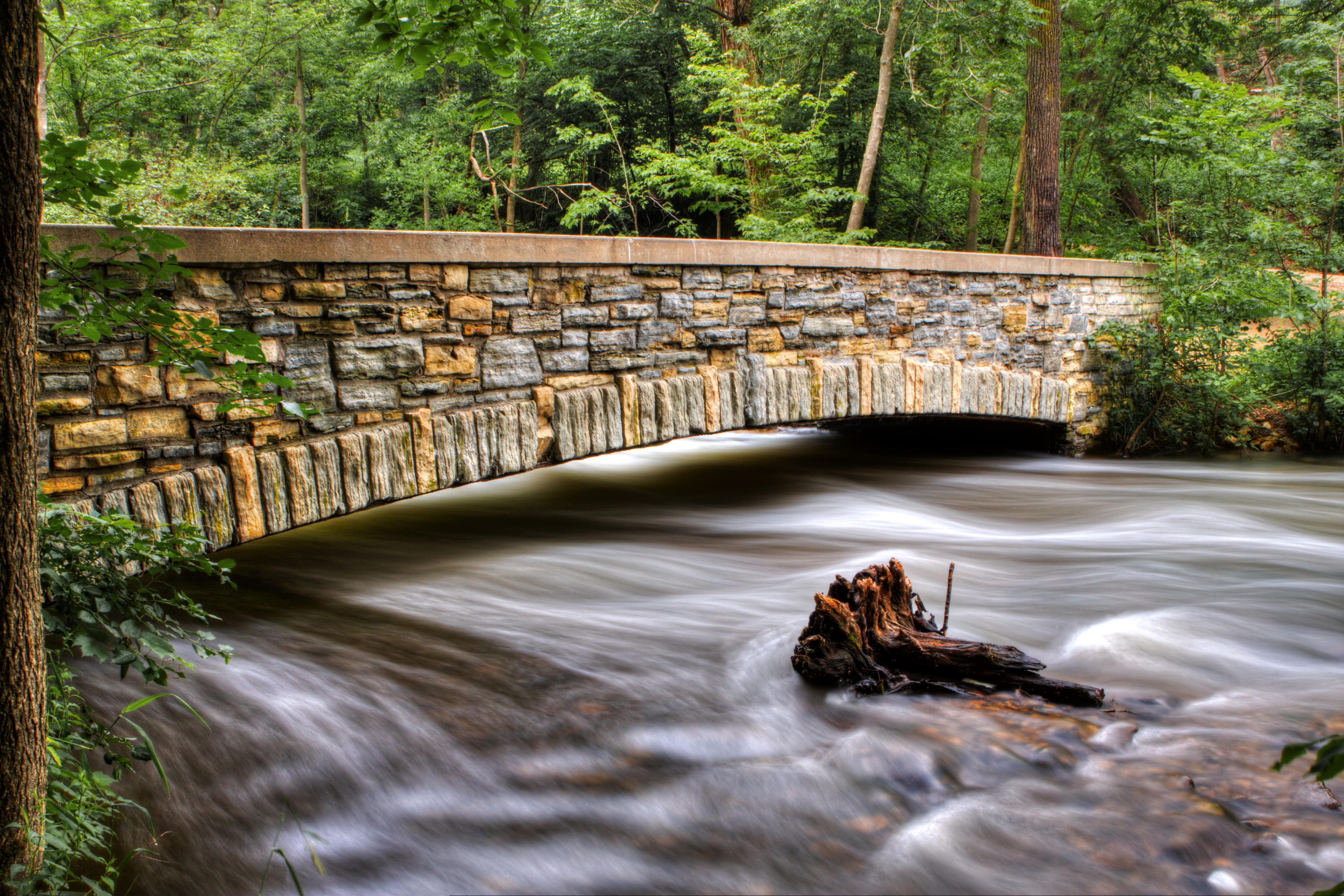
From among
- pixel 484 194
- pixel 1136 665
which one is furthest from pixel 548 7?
pixel 1136 665

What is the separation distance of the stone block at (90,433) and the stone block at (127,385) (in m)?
0.07

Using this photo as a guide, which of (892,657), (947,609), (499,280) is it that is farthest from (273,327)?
(947,609)

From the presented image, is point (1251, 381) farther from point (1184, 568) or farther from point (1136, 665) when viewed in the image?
point (1136, 665)

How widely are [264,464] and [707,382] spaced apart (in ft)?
8.85

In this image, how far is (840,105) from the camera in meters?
14.3

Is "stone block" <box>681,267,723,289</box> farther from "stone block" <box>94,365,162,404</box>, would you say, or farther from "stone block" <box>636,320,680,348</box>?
"stone block" <box>94,365,162,404</box>

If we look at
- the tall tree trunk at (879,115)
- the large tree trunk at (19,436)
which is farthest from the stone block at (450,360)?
the tall tree trunk at (879,115)

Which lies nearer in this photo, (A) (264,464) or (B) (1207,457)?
(A) (264,464)

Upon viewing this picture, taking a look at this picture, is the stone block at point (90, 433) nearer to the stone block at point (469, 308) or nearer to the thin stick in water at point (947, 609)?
the stone block at point (469, 308)

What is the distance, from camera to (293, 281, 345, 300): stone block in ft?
13.1

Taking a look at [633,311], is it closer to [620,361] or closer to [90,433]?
[620,361]

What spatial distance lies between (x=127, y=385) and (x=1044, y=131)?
10.0m

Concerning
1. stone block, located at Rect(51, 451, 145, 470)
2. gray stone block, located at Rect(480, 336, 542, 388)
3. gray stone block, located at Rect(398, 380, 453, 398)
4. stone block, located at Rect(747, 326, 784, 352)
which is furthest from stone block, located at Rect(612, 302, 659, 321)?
stone block, located at Rect(51, 451, 145, 470)

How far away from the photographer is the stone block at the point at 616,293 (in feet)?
16.8
